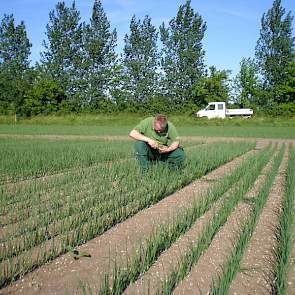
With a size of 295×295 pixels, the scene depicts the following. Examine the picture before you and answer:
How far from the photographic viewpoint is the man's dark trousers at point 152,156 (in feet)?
18.7

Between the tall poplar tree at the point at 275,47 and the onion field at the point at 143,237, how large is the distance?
31.0 m

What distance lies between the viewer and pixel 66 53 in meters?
35.6

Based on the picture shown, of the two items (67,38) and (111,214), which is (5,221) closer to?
(111,214)

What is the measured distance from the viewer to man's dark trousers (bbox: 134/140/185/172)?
18.7 ft

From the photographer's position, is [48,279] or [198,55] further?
[198,55]

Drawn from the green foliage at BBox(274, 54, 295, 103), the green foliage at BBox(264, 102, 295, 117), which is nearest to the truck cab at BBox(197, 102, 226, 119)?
the green foliage at BBox(264, 102, 295, 117)

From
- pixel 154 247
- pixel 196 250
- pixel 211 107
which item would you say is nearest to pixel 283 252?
pixel 196 250

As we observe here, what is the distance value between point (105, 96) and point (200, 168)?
2974 centimetres

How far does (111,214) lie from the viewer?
3.61 meters

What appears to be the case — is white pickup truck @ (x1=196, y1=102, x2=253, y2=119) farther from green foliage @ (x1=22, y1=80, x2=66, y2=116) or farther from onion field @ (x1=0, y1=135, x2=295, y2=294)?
onion field @ (x1=0, y1=135, x2=295, y2=294)

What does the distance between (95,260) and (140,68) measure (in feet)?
109

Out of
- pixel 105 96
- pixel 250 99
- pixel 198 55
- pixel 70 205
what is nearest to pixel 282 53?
pixel 250 99

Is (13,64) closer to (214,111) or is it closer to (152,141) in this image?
(214,111)

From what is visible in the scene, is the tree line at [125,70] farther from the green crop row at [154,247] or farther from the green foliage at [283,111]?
the green crop row at [154,247]
